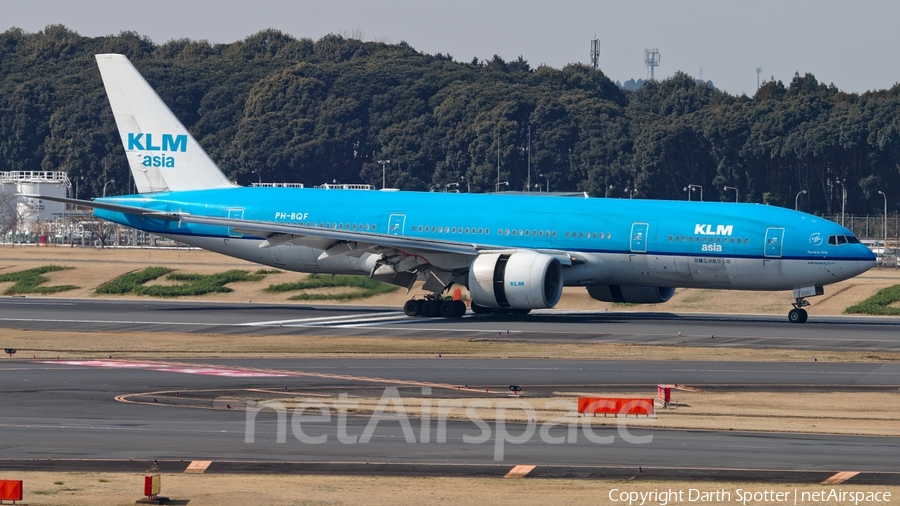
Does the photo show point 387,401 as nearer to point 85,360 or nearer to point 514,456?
point 514,456

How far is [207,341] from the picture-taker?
127 ft

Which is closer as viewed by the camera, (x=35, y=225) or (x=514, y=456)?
(x=514, y=456)

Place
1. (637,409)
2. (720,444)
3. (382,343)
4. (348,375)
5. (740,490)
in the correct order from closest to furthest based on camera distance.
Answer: (740,490) < (720,444) < (637,409) < (348,375) < (382,343)

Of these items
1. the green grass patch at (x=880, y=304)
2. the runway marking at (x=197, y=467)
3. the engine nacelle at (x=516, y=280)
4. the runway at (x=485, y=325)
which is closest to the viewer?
the runway marking at (x=197, y=467)

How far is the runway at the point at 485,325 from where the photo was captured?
40156 millimetres

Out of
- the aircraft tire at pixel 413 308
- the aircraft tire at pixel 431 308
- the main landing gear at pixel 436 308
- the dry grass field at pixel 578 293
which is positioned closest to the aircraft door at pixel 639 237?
the main landing gear at pixel 436 308

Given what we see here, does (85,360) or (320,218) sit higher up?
(320,218)

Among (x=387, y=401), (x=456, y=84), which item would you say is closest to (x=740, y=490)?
(x=387, y=401)

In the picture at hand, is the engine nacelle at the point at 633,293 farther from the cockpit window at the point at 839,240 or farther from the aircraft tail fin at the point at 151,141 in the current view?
the aircraft tail fin at the point at 151,141

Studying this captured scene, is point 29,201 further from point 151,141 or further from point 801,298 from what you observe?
point 801,298

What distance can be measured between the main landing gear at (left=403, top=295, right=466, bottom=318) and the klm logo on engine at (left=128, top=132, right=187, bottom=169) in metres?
13.1

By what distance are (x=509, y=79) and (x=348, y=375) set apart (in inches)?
5996

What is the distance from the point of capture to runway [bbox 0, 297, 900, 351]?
132 ft

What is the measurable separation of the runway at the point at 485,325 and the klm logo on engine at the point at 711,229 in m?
3.37
